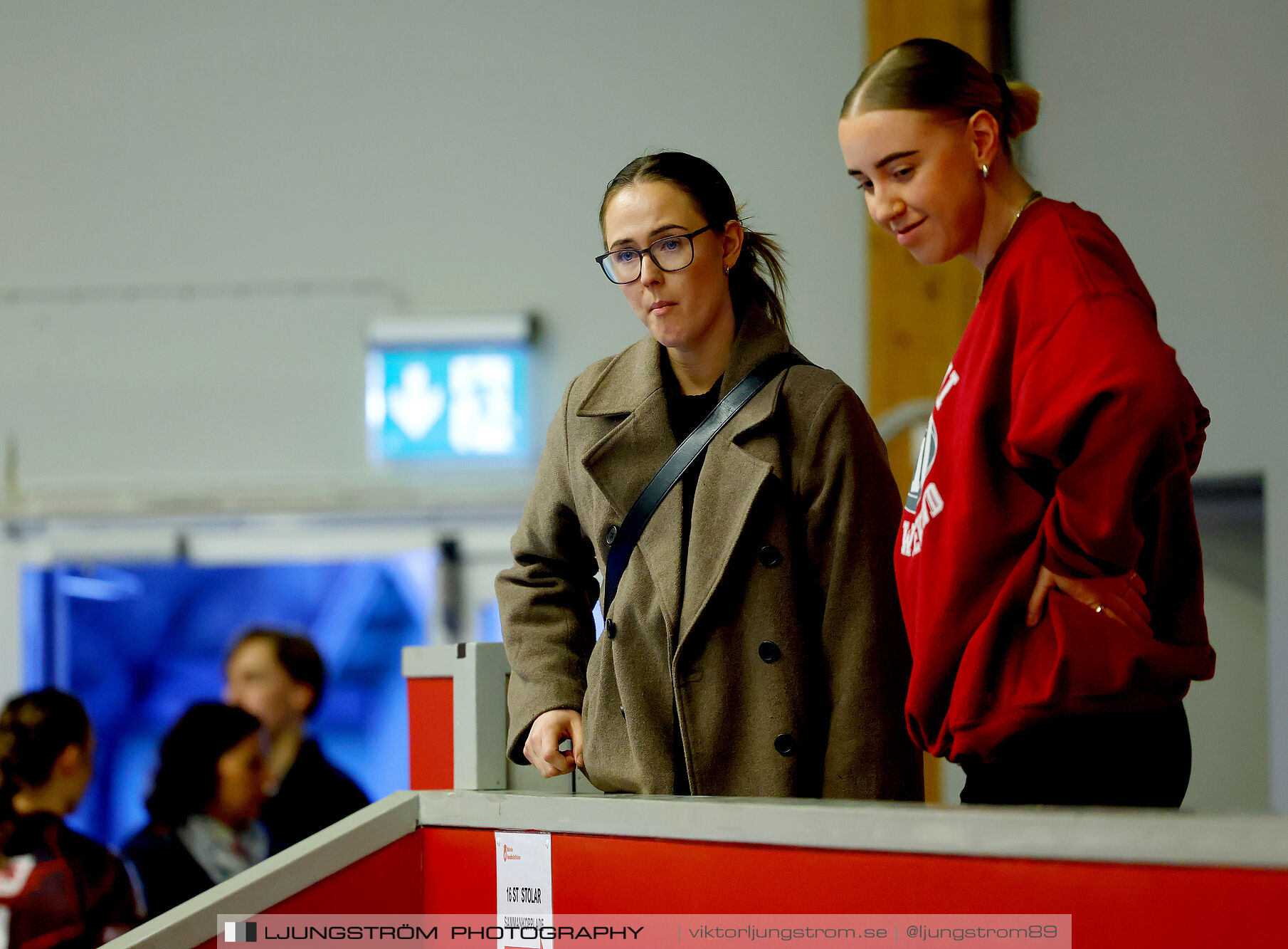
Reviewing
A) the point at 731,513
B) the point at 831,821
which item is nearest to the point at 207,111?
the point at 731,513

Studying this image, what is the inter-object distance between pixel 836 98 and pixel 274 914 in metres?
4.10

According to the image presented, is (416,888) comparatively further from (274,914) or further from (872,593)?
(872,593)

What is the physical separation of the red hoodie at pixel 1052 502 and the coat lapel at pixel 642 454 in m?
0.37

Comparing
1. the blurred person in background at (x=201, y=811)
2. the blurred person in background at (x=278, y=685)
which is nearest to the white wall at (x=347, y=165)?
the blurred person in background at (x=278, y=685)

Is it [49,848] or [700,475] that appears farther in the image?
[49,848]

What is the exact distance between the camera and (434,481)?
476 cm

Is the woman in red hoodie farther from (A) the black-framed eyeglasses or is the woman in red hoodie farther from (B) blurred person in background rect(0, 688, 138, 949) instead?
(B) blurred person in background rect(0, 688, 138, 949)

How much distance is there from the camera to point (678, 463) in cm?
148

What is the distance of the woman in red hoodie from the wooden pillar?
3359 mm

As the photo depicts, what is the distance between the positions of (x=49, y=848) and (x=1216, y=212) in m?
3.54

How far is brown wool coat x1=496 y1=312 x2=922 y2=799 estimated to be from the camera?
54.7 inches

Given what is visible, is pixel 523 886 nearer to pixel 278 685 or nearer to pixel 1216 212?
pixel 278 685

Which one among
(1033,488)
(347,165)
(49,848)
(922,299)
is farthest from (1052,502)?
(347,165)

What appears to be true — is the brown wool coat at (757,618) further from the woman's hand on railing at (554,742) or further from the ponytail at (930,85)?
the ponytail at (930,85)
